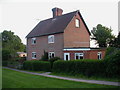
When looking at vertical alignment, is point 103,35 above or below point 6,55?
above

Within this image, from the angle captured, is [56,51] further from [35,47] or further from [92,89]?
[92,89]

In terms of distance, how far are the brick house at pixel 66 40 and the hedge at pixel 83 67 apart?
217 inches

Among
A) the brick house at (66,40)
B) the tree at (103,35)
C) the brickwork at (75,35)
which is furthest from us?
the tree at (103,35)

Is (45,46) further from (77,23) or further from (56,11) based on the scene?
(56,11)

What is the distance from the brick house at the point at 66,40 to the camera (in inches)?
853

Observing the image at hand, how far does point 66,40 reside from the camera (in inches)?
948

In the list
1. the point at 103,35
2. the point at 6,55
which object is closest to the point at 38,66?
the point at 6,55

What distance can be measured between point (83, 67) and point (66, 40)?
34.2 ft

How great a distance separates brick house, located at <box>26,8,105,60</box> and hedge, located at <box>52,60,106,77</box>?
18.1 ft

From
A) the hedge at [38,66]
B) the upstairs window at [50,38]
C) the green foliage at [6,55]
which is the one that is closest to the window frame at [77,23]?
the upstairs window at [50,38]

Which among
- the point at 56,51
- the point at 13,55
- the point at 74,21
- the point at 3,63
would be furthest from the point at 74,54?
A: the point at 13,55

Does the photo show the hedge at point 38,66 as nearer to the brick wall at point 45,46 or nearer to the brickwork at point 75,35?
the brick wall at point 45,46

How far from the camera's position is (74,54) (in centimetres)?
2155

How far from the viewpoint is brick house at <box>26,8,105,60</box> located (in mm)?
21656
